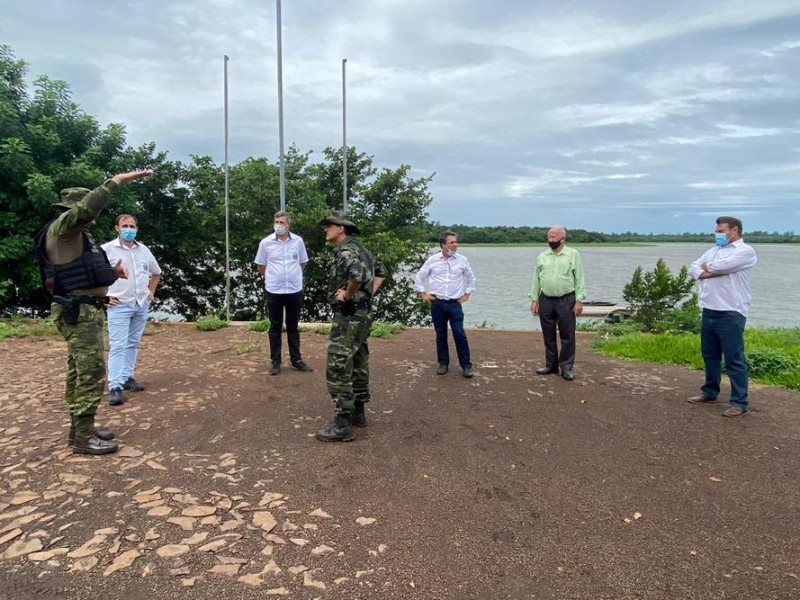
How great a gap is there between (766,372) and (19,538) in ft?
22.6

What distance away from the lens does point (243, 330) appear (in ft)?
29.7

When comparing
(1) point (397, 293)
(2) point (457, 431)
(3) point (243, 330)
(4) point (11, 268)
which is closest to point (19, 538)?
(2) point (457, 431)

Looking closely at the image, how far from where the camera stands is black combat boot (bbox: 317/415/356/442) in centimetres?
405

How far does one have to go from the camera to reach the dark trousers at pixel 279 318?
6.09m

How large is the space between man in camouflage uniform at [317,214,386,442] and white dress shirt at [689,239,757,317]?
3.04 m

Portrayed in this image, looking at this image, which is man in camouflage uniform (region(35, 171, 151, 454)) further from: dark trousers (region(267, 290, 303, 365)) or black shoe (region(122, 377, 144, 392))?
dark trousers (region(267, 290, 303, 365))

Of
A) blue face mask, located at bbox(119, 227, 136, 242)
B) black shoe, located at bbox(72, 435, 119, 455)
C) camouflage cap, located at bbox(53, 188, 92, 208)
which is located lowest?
black shoe, located at bbox(72, 435, 119, 455)

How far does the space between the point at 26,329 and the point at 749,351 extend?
9.96 metres

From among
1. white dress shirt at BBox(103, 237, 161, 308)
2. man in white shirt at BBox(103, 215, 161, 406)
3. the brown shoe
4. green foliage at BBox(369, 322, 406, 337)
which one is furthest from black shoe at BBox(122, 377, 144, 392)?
the brown shoe

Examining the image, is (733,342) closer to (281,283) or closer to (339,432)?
(339,432)

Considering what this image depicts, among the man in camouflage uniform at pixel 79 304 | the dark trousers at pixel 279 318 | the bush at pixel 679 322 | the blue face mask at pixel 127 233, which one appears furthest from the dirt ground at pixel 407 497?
the bush at pixel 679 322

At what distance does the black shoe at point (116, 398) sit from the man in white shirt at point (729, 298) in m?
5.23

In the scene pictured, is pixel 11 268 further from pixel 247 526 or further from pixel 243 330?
pixel 247 526

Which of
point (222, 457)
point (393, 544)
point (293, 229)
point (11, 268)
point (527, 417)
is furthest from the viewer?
point (293, 229)
